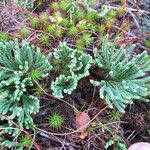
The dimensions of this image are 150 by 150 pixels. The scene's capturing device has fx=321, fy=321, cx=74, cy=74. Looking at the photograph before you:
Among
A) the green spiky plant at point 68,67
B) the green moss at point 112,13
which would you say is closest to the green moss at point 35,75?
the green spiky plant at point 68,67

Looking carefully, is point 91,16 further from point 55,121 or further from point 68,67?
point 55,121

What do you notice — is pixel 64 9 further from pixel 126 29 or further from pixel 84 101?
pixel 84 101

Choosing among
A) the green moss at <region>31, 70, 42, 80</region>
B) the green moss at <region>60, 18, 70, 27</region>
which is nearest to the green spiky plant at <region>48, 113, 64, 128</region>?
the green moss at <region>31, 70, 42, 80</region>

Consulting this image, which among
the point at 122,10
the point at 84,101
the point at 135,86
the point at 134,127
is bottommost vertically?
the point at 134,127

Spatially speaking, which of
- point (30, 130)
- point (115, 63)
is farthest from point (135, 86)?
point (30, 130)

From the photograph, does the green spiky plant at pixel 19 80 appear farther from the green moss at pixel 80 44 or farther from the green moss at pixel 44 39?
the green moss at pixel 80 44

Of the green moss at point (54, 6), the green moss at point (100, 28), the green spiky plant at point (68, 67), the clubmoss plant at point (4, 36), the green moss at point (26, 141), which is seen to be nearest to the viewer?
the green moss at point (26, 141)
